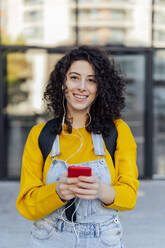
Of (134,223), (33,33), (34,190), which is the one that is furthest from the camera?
(33,33)

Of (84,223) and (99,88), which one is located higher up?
(99,88)

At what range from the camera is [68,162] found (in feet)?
5.23

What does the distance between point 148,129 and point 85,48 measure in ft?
16.3

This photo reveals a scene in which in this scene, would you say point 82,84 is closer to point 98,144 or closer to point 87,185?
point 98,144

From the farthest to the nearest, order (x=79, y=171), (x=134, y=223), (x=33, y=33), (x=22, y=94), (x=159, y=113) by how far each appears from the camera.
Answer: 1. (x=159, y=113)
2. (x=22, y=94)
3. (x=33, y=33)
4. (x=134, y=223)
5. (x=79, y=171)

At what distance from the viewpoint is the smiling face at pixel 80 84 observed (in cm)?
167

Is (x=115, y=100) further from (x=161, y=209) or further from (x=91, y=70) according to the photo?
(x=161, y=209)

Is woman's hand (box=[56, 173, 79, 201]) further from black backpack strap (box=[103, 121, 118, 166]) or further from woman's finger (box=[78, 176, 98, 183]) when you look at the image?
black backpack strap (box=[103, 121, 118, 166])

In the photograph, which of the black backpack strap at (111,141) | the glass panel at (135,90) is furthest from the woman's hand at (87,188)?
the glass panel at (135,90)

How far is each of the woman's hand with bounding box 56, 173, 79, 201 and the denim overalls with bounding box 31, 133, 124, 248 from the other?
15 centimetres

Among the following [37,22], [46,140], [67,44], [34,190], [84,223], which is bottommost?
[84,223]

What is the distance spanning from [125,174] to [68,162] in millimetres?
256

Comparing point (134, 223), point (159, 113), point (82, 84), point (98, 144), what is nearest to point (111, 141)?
point (98, 144)

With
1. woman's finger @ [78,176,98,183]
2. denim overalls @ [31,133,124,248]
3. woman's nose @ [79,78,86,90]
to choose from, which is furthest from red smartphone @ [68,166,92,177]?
woman's nose @ [79,78,86,90]
